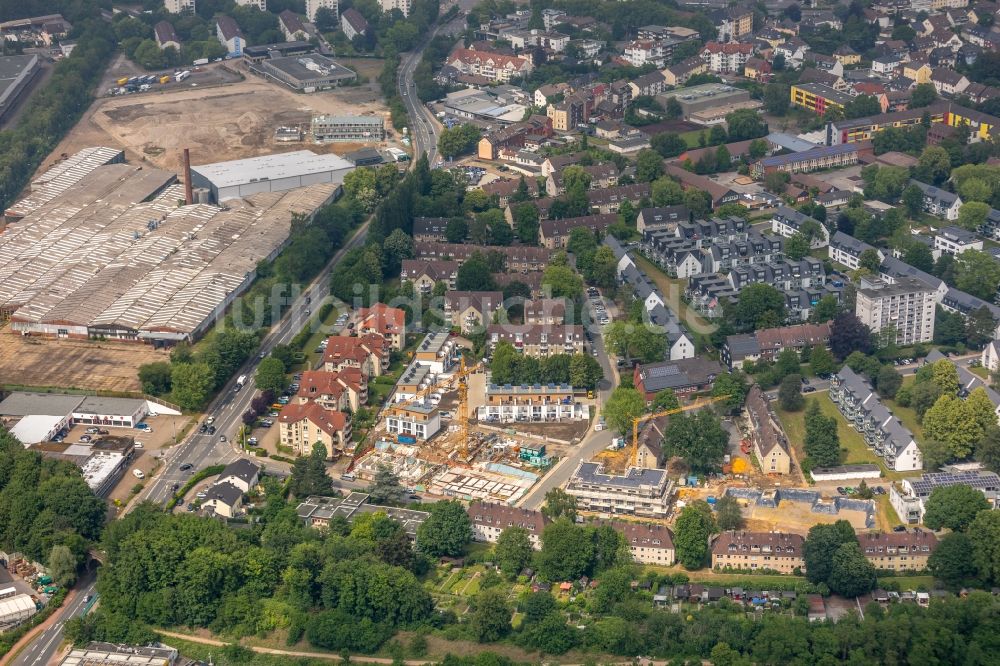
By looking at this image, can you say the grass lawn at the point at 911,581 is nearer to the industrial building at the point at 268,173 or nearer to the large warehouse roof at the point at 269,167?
the industrial building at the point at 268,173


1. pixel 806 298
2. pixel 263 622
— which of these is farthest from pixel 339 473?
pixel 806 298

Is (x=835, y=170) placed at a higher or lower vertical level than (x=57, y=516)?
lower

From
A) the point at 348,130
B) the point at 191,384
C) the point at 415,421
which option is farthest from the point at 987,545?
the point at 348,130

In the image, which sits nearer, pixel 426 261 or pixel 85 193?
pixel 426 261

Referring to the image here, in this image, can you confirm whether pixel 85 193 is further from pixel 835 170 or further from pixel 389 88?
pixel 835 170

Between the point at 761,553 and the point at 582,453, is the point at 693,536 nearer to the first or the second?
the point at 761,553

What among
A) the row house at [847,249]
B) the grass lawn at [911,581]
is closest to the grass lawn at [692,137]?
the row house at [847,249]

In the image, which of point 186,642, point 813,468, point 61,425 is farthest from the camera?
point 61,425
